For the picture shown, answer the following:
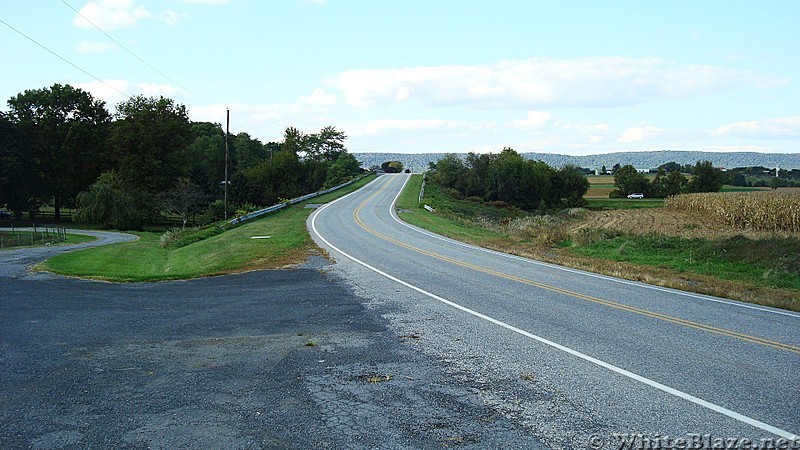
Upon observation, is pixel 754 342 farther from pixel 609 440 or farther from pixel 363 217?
pixel 363 217

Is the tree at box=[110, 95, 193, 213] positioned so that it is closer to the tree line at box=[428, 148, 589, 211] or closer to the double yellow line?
the tree line at box=[428, 148, 589, 211]

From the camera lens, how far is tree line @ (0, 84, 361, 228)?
58.4 m

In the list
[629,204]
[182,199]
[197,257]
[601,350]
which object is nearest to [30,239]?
[182,199]

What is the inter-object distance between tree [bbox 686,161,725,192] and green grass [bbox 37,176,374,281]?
239 feet

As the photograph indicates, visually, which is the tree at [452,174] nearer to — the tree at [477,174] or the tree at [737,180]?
the tree at [477,174]

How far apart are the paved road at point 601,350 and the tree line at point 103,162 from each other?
4570 centimetres

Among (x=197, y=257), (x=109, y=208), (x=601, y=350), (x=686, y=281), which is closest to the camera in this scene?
(x=601, y=350)

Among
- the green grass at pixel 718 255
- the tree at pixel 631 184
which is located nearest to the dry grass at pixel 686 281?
the green grass at pixel 718 255

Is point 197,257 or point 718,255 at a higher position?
point 718,255

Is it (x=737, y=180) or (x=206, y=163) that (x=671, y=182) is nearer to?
(x=737, y=180)

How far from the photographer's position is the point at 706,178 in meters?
89.9

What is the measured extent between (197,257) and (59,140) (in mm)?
51136

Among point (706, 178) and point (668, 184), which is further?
point (668, 184)

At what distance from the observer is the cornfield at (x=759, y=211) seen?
106ft
